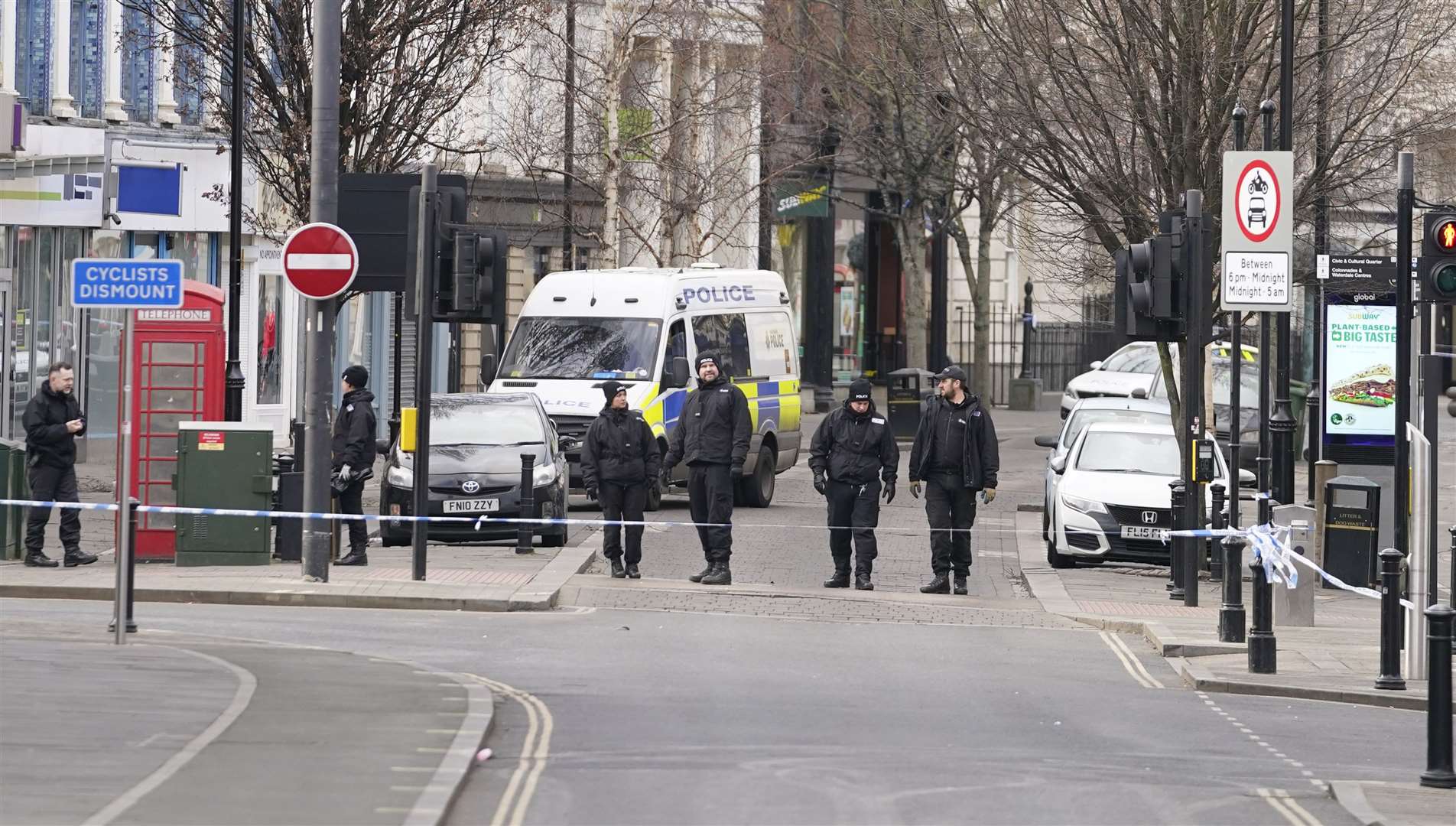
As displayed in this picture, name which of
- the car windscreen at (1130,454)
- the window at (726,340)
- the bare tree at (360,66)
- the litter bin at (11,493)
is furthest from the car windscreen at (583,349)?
the litter bin at (11,493)

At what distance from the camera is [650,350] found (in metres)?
24.7

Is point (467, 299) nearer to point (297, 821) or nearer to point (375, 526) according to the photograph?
point (375, 526)

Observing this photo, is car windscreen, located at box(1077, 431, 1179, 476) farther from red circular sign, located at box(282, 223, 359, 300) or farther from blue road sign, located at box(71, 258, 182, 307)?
blue road sign, located at box(71, 258, 182, 307)

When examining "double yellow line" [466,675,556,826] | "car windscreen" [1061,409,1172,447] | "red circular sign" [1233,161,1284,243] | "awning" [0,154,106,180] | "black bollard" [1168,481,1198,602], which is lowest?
"double yellow line" [466,675,556,826]

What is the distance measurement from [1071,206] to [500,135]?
17.2 meters

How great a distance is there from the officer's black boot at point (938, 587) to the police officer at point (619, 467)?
2.38 m

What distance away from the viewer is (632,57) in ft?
112

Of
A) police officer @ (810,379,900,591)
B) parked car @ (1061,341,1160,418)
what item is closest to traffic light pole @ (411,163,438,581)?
police officer @ (810,379,900,591)

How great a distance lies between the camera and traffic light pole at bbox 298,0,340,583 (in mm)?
16328

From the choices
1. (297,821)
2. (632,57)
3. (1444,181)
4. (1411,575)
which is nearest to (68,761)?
(297,821)

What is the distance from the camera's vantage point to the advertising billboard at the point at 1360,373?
773 inches

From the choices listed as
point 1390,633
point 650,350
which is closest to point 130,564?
point 1390,633

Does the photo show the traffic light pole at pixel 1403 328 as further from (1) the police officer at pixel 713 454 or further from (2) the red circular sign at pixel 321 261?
(2) the red circular sign at pixel 321 261

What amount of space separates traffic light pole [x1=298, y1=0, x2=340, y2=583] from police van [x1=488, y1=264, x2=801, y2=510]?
6725 millimetres
